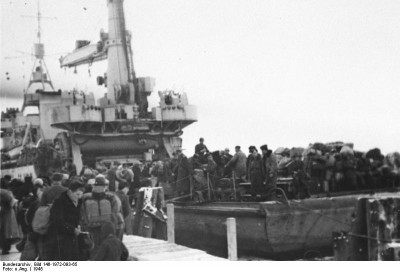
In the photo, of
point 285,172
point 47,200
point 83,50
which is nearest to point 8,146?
point 83,50

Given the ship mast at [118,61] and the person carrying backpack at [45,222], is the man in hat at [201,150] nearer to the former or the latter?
the person carrying backpack at [45,222]

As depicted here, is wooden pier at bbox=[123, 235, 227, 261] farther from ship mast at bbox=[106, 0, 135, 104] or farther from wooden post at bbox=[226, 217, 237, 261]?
ship mast at bbox=[106, 0, 135, 104]

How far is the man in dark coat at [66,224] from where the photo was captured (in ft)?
18.6

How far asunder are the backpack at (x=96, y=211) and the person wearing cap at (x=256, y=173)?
363cm

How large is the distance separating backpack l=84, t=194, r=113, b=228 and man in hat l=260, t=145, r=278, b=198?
11.9 ft

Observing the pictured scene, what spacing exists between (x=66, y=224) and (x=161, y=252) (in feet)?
5.96

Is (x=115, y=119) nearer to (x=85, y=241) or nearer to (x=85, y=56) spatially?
(x=85, y=56)

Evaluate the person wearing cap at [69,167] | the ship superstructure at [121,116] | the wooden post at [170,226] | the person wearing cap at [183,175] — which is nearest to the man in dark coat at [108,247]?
the wooden post at [170,226]

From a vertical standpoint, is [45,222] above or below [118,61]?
below

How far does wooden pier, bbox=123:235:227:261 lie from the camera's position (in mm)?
6668

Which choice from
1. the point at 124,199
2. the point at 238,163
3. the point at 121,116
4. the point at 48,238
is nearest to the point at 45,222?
the point at 48,238

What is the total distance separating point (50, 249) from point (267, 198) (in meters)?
4.47

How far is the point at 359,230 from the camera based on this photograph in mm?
5949

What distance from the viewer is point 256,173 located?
9328mm
